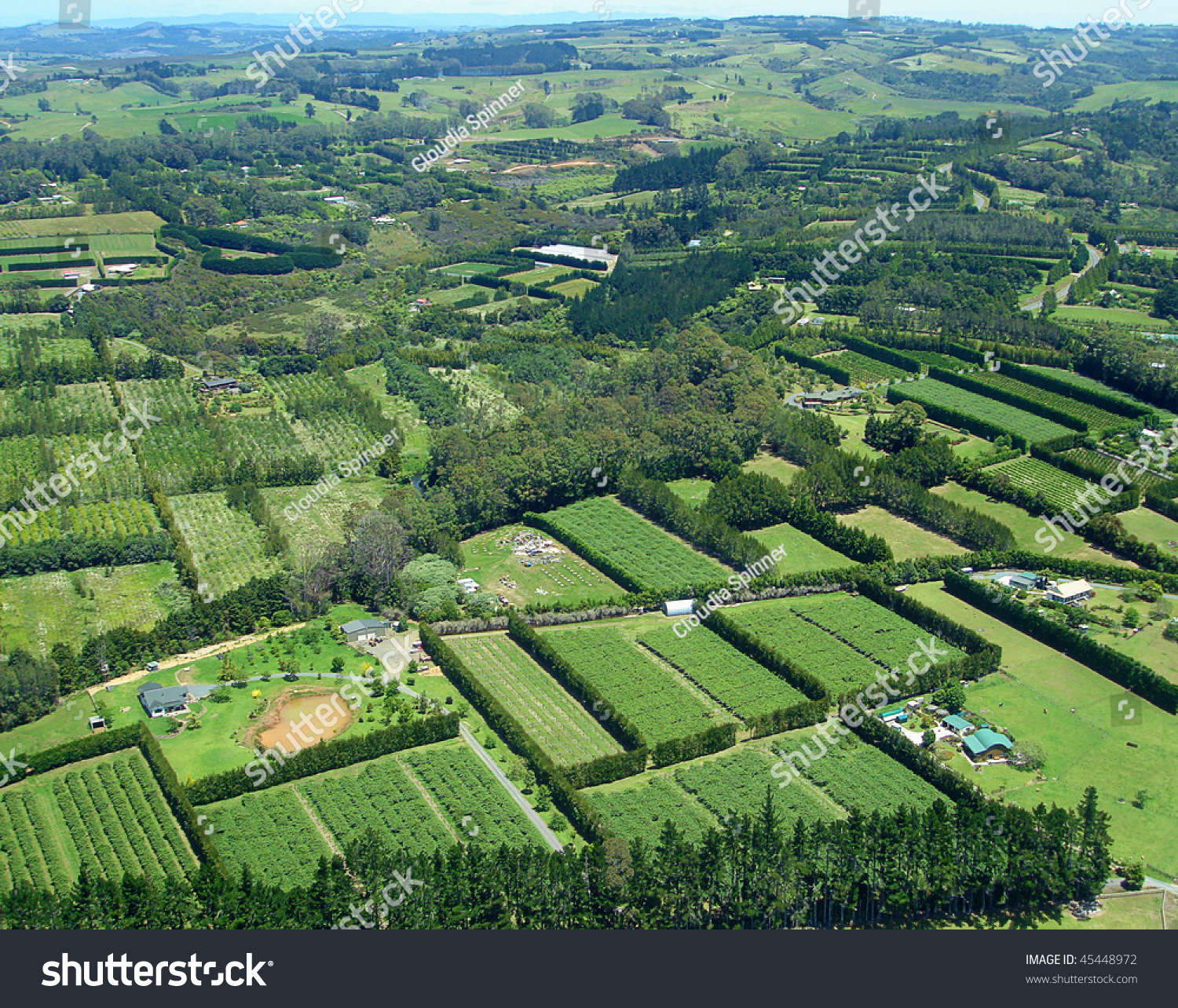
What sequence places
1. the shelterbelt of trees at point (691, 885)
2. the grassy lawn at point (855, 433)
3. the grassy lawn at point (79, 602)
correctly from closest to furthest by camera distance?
the shelterbelt of trees at point (691, 885) < the grassy lawn at point (79, 602) < the grassy lawn at point (855, 433)

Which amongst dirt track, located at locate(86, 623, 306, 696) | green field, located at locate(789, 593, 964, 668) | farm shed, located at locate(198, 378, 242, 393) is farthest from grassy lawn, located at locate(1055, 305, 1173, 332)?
dirt track, located at locate(86, 623, 306, 696)

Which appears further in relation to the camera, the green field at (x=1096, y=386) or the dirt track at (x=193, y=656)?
the green field at (x=1096, y=386)

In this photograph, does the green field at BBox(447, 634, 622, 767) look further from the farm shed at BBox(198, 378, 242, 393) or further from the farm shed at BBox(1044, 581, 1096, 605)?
the farm shed at BBox(198, 378, 242, 393)

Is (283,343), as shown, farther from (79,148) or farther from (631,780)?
(79,148)

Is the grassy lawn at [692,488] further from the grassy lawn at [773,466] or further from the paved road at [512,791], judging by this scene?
the paved road at [512,791]

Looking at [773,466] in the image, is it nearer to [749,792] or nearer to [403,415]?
[403,415]

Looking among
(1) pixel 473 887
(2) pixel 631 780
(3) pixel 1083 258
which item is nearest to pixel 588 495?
(2) pixel 631 780

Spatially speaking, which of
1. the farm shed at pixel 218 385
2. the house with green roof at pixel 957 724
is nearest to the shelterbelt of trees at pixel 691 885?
the house with green roof at pixel 957 724
